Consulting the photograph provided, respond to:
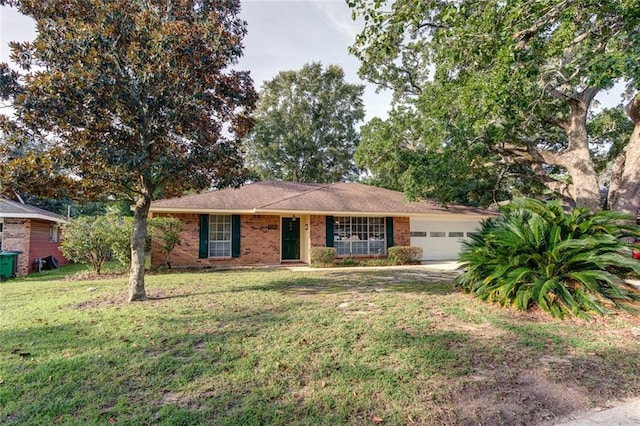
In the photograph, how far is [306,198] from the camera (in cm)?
1516

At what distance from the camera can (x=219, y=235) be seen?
1390 cm

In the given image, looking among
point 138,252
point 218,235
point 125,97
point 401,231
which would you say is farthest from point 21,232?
point 401,231

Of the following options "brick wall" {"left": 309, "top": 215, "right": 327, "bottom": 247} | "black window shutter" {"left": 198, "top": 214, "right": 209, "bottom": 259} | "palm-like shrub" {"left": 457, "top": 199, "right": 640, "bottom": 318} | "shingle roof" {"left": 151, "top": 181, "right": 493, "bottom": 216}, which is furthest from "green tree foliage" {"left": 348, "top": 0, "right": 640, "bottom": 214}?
"black window shutter" {"left": 198, "top": 214, "right": 209, "bottom": 259}

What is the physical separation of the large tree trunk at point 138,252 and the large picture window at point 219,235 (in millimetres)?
6306

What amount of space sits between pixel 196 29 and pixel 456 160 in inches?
387

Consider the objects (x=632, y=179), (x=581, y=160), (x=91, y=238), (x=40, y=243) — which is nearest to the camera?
(x=632, y=179)

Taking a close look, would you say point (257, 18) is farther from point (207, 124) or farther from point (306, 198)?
point (306, 198)

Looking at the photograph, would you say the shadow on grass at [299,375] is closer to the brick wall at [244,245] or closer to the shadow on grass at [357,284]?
the shadow on grass at [357,284]

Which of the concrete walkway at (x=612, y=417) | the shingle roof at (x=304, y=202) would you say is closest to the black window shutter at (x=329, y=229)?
the shingle roof at (x=304, y=202)

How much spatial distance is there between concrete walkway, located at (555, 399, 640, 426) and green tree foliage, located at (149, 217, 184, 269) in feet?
38.1

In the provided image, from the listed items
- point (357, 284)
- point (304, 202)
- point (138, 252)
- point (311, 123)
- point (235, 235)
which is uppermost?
point (311, 123)

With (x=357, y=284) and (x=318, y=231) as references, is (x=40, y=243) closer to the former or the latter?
(x=318, y=231)

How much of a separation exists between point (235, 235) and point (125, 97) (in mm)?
7992

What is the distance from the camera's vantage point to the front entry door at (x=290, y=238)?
15.1 m
